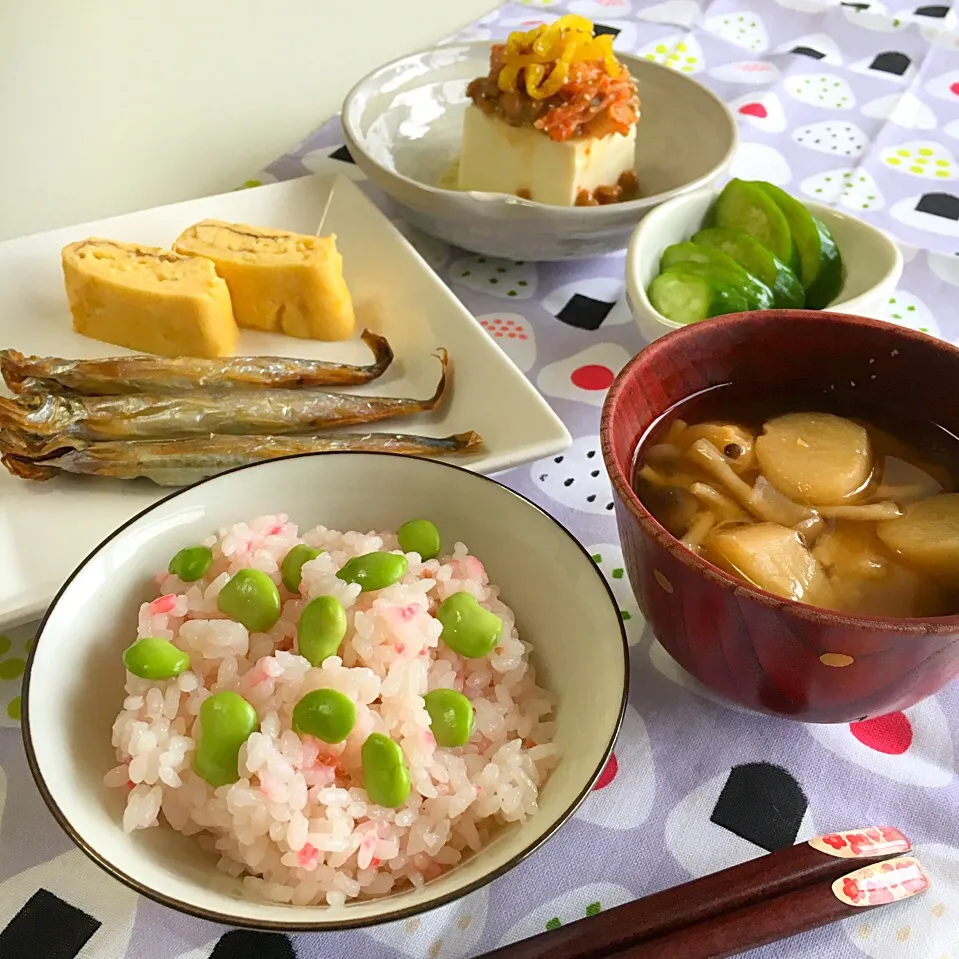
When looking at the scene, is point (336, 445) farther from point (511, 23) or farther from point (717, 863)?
point (511, 23)

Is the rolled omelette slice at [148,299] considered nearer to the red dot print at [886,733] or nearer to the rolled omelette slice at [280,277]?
the rolled omelette slice at [280,277]

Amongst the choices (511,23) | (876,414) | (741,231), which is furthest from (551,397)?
(511,23)

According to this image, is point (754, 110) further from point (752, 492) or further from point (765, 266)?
point (752, 492)

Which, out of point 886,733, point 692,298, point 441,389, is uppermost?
point 692,298

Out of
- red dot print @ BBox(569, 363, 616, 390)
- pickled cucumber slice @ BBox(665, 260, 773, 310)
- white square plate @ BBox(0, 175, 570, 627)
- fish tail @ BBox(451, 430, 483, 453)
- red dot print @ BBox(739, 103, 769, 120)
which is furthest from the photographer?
red dot print @ BBox(739, 103, 769, 120)

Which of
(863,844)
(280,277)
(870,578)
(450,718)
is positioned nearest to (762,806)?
(863,844)

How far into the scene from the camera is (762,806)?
1090mm

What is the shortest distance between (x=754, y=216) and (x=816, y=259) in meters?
0.14

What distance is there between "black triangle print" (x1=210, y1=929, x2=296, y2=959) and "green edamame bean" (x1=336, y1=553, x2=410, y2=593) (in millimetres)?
365

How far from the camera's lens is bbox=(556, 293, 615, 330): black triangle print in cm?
184

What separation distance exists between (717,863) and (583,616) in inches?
11.9

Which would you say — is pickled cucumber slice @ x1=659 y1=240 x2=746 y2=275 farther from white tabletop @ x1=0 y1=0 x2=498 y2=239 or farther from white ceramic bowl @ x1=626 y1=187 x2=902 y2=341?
white tabletop @ x1=0 y1=0 x2=498 y2=239

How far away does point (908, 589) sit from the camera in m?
1.04

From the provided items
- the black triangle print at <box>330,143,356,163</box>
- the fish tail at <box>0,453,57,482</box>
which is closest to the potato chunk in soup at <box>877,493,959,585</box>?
the fish tail at <box>0,453,57,482</box>
